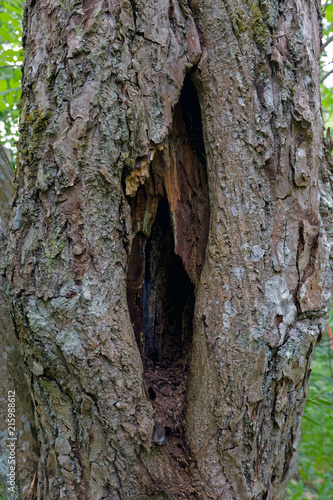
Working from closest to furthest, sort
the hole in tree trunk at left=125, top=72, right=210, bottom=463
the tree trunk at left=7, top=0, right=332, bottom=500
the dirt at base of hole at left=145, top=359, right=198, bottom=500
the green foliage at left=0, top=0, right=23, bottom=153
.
A: the tree trunk at left=7, top=0, right=332, bottom=500
the dirt at base of hole at left=145, top=359, right=198, bottom=500
the hole in tree trunk at left=125, top=72, right=210, bottom=463
the green foliage at left=0, top=0, right=23, bottom=153

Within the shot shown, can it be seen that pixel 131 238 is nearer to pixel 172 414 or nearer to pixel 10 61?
pixel 172 414

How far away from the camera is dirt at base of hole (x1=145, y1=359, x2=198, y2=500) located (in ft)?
4.40

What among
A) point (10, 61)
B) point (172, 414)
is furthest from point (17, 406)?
point (10, 61)

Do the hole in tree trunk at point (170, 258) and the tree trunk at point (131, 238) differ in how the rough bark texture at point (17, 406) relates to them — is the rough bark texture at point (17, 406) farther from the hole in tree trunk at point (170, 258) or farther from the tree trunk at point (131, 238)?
the hole in tree trunk at point (170, 258)

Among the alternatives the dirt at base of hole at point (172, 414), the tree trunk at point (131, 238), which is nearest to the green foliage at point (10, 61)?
the tree trunk at point (131, 238)

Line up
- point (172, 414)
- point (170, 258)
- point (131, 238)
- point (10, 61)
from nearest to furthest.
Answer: point (131, 238)
point (172, 414)
point (170, 258)
point (10, 61)

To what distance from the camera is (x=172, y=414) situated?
144cm

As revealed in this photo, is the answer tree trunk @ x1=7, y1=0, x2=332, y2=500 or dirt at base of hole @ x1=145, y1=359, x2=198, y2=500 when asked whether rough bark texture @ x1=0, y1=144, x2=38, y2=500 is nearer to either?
tree trunk @ x1=7, y1=0, x2=332, y2=500

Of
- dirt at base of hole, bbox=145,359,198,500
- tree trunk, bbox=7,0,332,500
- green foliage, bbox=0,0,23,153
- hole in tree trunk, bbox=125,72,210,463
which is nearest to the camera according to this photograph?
tree trunk, bbox=7,0,332,500

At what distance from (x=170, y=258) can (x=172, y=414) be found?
0.66 meters

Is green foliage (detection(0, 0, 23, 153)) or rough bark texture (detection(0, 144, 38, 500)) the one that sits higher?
green foliage (detection(0, 0, 23, 153))

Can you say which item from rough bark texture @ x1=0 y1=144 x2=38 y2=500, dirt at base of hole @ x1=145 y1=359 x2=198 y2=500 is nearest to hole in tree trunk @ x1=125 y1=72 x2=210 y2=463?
dirt at base of hole @ x1=145 y1=359 x2=198 y2=500

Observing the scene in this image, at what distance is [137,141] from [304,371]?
1043 millimetres

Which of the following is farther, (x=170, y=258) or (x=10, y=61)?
(x=10, y=61)
